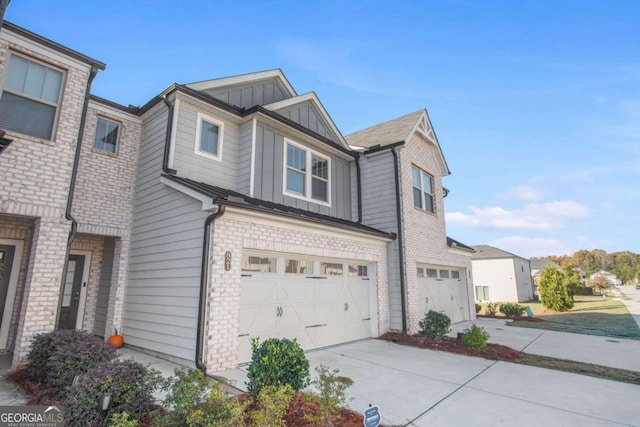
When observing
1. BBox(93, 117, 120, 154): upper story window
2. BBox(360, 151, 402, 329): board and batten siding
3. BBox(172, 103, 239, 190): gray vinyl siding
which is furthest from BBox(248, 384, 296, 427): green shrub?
BBox(93, 117, 120, 154): upper story window

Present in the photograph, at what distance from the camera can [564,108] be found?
12.9 meters

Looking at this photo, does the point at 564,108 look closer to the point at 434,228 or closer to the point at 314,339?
the point at 434,228

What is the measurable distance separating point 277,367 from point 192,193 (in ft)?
13.4

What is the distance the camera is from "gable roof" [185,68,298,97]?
899cm

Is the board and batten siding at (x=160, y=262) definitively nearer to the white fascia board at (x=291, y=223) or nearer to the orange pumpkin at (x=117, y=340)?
the orange pumpkin at (x=117, y=340)

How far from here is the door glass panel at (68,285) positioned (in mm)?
8414

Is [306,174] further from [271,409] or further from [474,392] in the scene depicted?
[271,409]

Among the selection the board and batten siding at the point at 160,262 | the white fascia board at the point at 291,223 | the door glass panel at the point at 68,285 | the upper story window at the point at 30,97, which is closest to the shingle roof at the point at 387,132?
the white fascia board at the point at 291,223

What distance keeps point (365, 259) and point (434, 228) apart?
14.9ft

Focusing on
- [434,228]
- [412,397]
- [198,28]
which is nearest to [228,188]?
[198,28]

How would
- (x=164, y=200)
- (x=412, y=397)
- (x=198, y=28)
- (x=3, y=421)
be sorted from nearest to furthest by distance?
1. (x=3, y=421)
2. (x=412, y=397)
3. (x=164, y=200)
4. (x=198, y=28)

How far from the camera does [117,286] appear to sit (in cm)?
830

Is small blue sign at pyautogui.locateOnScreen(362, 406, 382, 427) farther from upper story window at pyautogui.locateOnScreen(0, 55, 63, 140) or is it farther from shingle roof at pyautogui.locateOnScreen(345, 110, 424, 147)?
shingle roof at pyautogui.locateOnScreen(345, 110, 424, 147)

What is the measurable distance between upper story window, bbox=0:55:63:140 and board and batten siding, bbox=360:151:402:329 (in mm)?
9130
